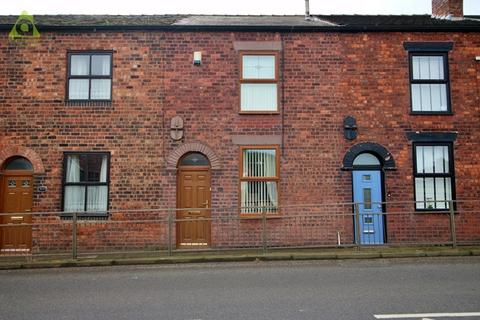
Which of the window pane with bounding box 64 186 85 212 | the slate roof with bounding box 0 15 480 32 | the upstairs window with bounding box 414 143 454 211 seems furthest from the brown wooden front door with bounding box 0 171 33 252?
the upstairs window with bounding box 414 143 454 211

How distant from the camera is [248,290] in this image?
23.8 feet

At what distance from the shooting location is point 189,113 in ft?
40.9

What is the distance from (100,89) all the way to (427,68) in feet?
30.9

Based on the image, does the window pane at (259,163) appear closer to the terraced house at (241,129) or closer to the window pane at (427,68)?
the terraced house at (241,129)

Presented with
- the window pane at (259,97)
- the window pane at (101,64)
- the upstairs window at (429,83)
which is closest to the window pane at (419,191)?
the upstairs window at (429,83)

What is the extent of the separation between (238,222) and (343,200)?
2966mm

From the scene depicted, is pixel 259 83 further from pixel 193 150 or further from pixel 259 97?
pixel 193 150

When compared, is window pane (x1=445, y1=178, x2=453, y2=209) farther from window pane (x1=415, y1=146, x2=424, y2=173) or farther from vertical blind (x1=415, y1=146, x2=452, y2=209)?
window pane (x1=415, y1=146, x2=424, y2=173)

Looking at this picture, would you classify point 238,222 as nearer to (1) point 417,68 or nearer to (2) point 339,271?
(2) point 339,271

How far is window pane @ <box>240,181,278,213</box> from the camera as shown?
484 inches

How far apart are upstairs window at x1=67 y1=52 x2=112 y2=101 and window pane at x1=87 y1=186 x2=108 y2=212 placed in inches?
99.2

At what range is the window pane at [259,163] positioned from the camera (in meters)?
12.4

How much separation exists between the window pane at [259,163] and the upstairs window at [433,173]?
405 cm

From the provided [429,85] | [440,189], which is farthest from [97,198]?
[429,85]
